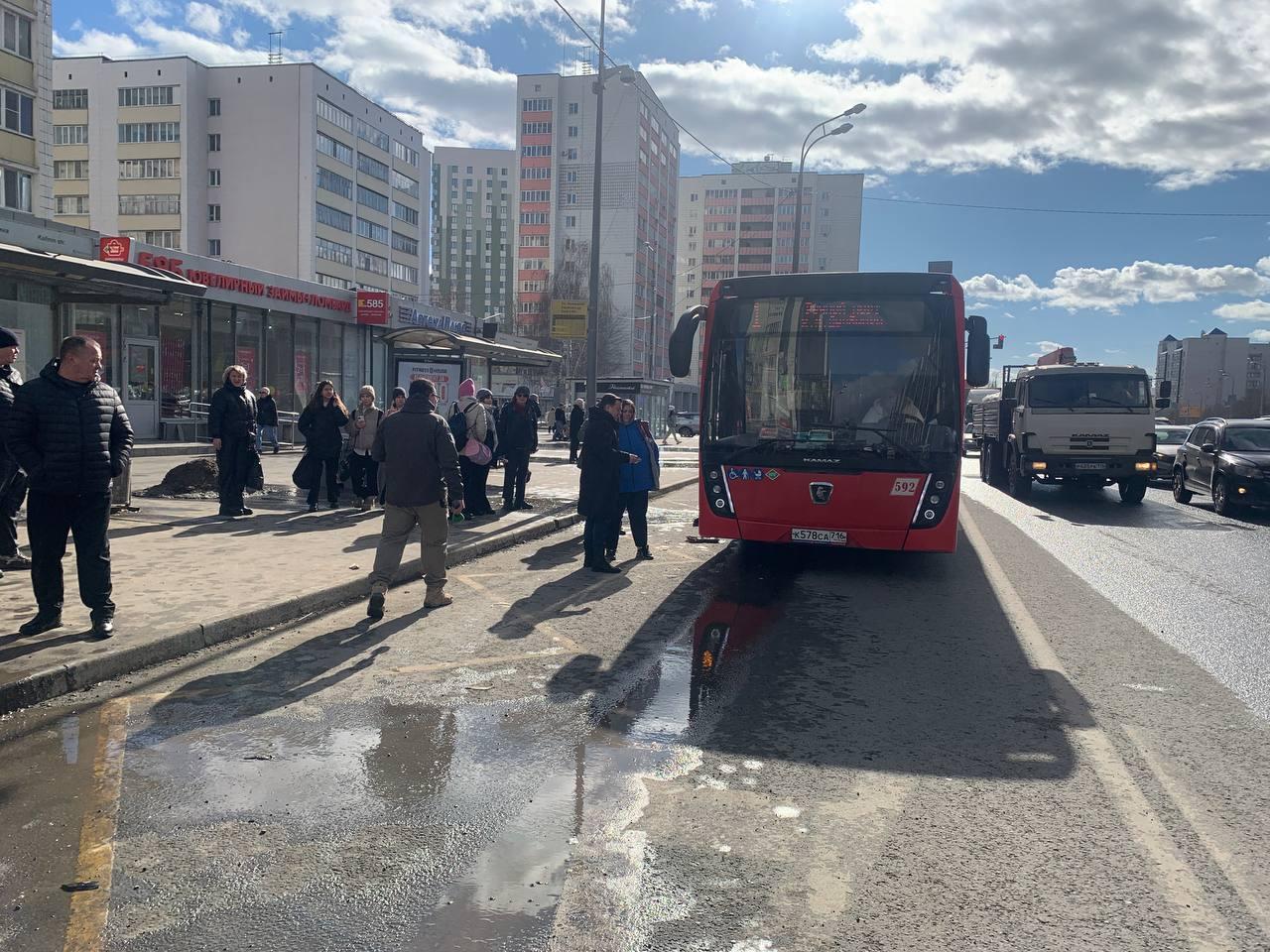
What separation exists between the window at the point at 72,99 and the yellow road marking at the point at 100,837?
76484 mm

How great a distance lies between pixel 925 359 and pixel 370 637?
568cm

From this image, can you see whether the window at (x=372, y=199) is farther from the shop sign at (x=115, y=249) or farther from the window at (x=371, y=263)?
the shop sign at (x=115, y=249)

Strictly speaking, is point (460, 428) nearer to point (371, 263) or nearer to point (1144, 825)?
point (1144, 825)

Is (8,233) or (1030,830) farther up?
(8,233)

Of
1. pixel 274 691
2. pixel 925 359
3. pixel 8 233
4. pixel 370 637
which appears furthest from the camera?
pixel 8 233

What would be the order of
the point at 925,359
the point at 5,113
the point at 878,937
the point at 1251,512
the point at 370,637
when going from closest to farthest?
the point at 878,937 → the point at 370,637 → the point at 925,359 → the point at 1251,512 → the point at 5,113

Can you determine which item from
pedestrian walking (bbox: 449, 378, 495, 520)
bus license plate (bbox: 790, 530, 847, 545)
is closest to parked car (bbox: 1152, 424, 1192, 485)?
bus license plate (bbox: 790, 530, 847, 545)

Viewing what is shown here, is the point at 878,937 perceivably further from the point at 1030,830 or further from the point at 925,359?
the point at 925,359

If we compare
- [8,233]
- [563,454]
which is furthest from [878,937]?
[563,454]

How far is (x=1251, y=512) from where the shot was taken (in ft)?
55.5

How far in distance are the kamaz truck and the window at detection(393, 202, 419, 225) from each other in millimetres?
69344

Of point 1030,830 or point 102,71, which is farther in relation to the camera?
point 102,71

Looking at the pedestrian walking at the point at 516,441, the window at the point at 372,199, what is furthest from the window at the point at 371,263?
the pedestrian walking at the point at 516,441

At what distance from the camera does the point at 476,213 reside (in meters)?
159
